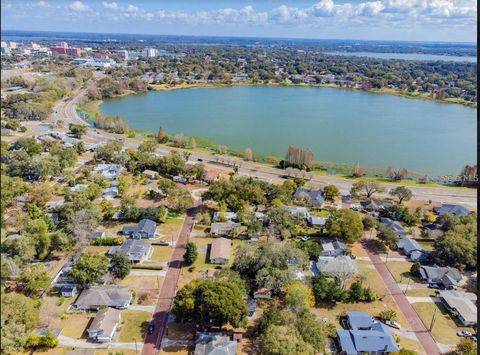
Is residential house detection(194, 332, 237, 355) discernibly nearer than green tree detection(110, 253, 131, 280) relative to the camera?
Yes

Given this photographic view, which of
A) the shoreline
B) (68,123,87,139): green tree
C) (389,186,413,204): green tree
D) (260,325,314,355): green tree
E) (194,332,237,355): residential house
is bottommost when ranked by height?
(194,332,237,355): residential house

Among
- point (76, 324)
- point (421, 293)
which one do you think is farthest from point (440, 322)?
point (76, 324)

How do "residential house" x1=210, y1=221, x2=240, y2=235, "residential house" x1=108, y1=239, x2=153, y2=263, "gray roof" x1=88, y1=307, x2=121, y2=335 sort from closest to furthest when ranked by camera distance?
"gray roof" x1=88, y1=307, x2=121, y2=335 → "residential house" x1=108, y1=239, x2=153, y2=263 → "residential house" x1=210, y1=221, x2=240, y2=235

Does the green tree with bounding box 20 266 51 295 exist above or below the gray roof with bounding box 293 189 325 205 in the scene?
below

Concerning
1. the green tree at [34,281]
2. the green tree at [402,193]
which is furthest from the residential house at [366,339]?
the green tree at [402,193]

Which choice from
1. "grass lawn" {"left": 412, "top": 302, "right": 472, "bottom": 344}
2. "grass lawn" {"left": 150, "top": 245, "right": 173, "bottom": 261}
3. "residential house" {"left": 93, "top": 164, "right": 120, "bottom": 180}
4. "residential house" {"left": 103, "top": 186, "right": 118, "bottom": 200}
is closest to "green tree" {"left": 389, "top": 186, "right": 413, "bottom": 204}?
"grass lawn" {"left": 412, "top": 302, "right": 472, "bottom": 344}

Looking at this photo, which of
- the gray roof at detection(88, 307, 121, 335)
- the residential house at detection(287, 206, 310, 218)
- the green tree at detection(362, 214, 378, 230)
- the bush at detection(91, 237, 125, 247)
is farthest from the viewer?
the residential house at detection(287, 206, 310, 218)

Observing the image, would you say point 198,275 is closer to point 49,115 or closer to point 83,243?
point 83,243

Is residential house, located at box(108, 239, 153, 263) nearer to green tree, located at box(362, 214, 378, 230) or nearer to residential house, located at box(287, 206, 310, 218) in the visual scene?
residential house, located at box(287, 206, 310, 218)
